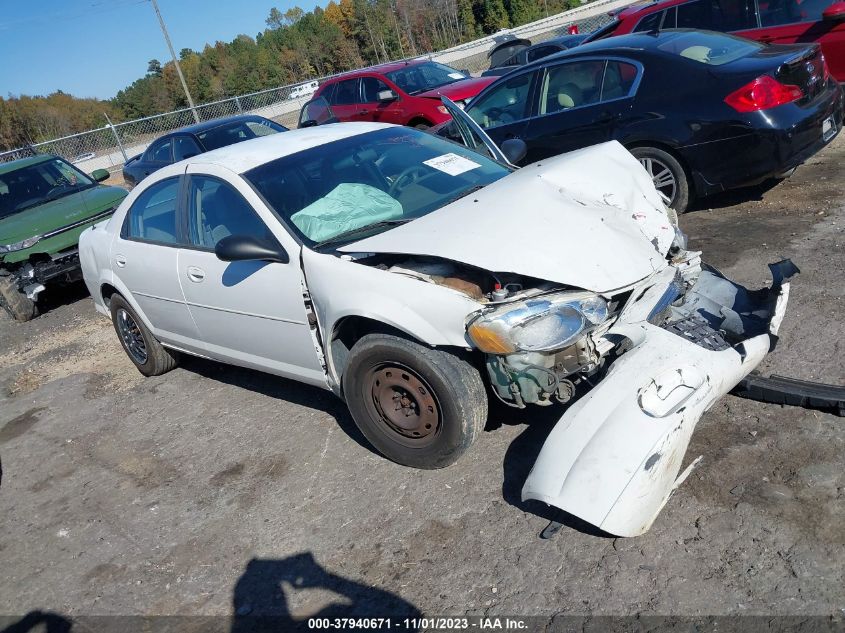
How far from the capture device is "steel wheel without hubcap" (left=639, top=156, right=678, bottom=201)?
627cm

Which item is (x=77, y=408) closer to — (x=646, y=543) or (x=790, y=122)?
(x=646, y=543)

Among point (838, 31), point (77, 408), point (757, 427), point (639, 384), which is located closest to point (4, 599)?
point (77, 408)

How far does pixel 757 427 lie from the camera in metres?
3.43

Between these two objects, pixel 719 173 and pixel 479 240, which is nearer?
pixel 479 240

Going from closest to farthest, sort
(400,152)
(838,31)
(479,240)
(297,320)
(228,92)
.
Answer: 1. (479,240)
2. (297,320)
3. (400,152)
4. (838,31)
5. (228,92)

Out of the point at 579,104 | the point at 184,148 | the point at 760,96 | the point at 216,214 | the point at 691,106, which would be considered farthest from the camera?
the point at 184,148

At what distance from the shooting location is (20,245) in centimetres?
842

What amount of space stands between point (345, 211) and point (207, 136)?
7833 mm

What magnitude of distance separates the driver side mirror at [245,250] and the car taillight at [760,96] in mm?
4072

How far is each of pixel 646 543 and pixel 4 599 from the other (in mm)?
3073

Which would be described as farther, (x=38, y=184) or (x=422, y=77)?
(x=422, y=77)

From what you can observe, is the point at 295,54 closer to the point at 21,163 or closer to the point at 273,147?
the point at 21,163

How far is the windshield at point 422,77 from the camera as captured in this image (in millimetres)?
12273

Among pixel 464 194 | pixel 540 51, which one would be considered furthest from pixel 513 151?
pixel 540 51
